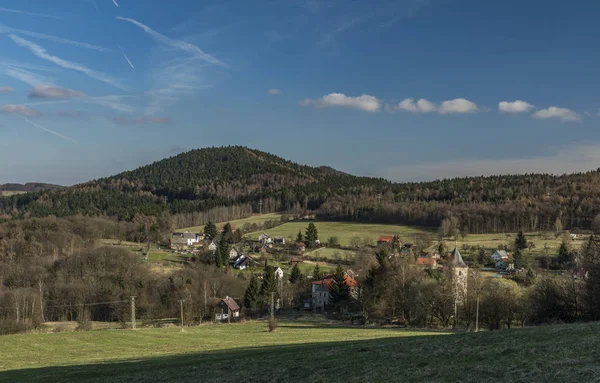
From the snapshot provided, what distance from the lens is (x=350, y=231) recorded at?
13912 centimetres

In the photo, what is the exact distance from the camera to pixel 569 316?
39500mm

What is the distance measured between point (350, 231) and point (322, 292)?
60770mm

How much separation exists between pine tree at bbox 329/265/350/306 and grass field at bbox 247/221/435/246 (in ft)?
152

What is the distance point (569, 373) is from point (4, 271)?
87932 millimetres

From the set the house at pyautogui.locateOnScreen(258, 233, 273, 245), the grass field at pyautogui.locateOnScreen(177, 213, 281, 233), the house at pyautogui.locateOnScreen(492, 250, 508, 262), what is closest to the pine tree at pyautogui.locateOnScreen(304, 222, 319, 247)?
the house at pyautogui.locateOnScreen(258, 233, 273, 245)

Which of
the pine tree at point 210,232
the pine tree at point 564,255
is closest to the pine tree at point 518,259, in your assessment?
the pine tree at point 564,255

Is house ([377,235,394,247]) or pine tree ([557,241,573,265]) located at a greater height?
house ([377,235,394,247])

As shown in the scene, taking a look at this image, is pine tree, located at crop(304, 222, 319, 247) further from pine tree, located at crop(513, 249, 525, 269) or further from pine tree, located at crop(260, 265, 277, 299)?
pine tree, located at crop(513, 249, 525, 269)

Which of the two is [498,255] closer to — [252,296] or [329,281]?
[329,281]

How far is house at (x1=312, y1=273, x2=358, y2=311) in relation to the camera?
253 feet

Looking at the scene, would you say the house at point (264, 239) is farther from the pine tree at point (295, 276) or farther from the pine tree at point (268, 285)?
the pine tree at point (268, 285)

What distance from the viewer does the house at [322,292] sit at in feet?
253

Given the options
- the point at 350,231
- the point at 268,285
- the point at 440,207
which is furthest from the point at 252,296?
the point at 440,207

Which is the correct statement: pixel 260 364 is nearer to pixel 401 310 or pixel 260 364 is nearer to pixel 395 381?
pixel 395 381
